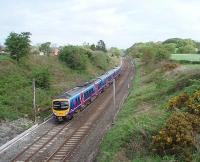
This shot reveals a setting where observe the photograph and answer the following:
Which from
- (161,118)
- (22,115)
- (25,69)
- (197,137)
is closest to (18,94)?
(22,115)

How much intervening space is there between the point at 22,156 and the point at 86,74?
4786 centimetres

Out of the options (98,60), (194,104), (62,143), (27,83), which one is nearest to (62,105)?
(62,143)

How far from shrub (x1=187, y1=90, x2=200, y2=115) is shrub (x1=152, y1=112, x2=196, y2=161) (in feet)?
8.34

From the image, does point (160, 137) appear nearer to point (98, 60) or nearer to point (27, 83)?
point (27, 83)

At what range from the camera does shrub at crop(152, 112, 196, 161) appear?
21234mm

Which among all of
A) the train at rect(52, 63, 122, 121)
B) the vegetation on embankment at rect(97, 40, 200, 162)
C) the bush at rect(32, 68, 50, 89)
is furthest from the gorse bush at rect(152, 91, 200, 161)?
the bush at rect(32, 68, 50, 89)

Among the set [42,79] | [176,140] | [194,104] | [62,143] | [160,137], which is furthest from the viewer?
[42,79]

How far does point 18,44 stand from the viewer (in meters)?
55.6

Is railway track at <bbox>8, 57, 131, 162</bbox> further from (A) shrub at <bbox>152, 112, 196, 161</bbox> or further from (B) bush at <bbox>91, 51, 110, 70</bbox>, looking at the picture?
(B) bush at <bbox>91, 51, 110, 70</bbox>

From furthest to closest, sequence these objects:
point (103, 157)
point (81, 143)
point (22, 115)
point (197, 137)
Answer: point (22, 115) < point (81, 143) < point (103, 157) < point (197, 137)

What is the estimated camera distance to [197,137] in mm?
22141

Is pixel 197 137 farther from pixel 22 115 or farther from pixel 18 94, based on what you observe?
pixel 18 94

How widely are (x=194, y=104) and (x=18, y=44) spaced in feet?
118

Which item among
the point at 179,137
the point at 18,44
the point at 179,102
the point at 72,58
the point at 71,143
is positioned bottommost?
the point at 71,143
